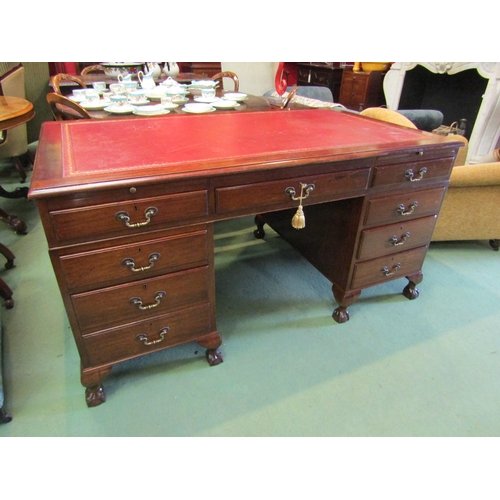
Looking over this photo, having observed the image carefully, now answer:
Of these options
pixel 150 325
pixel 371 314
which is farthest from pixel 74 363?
pixel 371 314

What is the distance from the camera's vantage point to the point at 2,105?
6.23 feet

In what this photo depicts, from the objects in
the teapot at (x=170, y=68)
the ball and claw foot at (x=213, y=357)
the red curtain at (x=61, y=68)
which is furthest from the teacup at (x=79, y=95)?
the red curtain at (x=61, y=68)

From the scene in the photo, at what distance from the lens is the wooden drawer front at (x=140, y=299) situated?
1.06 m

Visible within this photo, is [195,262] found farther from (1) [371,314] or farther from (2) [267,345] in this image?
(1) [371,314]

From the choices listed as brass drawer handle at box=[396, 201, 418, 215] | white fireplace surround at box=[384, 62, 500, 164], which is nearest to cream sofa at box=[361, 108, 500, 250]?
brass drawer handle at box=[396, 201, 418, 215]

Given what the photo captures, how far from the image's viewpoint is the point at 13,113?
67.6 inches

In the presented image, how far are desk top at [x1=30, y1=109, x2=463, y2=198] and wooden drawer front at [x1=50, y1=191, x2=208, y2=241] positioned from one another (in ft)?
0.22

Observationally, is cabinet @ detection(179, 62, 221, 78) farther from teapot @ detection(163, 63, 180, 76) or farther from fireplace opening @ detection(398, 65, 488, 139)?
fireplace opening @ detection(398, 65, 488, 139)

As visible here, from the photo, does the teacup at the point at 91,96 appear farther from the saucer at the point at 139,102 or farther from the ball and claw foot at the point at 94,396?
the ball and claw foot at the point at 94,396

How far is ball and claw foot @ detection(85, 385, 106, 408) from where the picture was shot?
1217 millimetres

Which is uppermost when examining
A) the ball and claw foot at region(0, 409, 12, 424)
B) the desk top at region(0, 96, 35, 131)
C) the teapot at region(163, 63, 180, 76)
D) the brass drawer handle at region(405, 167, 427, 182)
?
the teapot at region(163, 63, 180, 76)

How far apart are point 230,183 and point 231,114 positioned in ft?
2.48

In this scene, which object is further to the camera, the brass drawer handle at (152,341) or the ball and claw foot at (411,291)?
the ball and claw foot at (411,291)

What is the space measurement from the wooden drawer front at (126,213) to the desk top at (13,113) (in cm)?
115
